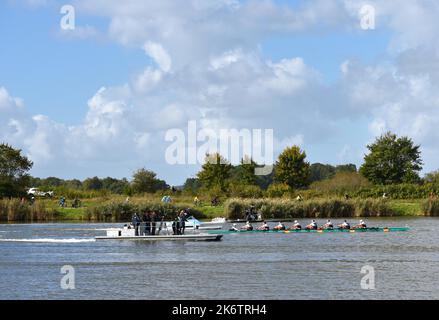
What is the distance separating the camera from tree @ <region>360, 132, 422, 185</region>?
116 m

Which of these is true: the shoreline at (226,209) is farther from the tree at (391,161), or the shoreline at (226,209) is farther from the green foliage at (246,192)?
the tree at (391,161)

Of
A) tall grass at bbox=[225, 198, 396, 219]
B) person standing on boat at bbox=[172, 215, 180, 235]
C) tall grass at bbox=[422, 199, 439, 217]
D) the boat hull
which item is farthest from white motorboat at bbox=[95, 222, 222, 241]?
tall grass at bbox=[422, 199, 439, 217]

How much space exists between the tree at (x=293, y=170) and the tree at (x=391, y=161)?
875cm

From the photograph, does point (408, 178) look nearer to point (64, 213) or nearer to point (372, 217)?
point (372, 217)

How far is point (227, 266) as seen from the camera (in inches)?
1656

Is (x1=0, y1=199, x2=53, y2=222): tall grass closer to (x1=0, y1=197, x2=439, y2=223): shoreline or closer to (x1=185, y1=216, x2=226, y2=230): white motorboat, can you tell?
(x1=0, y1=197, x2=439, y2=223): shoreline

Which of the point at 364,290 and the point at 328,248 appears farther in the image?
the point at 328,248

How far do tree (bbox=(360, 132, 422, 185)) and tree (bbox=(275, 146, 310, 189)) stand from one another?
8.75 metres

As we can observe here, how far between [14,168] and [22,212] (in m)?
13.5

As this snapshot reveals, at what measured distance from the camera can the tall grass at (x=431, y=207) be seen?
8612cm

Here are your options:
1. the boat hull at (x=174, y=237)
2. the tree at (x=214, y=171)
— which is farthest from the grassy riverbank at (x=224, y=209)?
the tree at (x=214, y=171)
